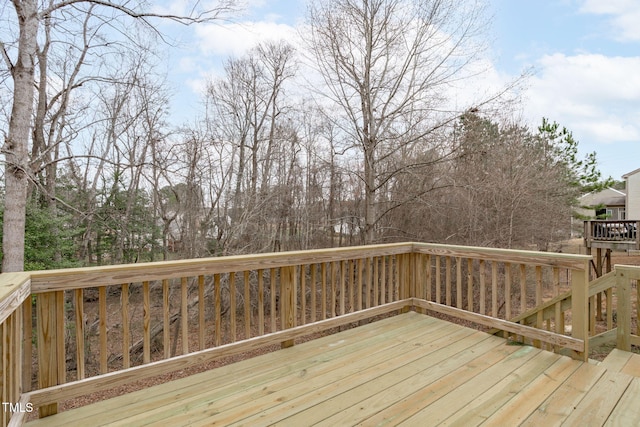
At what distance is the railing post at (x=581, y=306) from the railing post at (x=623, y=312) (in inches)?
22.1

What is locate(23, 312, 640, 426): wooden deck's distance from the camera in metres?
1.87

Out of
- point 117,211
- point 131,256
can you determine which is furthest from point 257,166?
point 131,256

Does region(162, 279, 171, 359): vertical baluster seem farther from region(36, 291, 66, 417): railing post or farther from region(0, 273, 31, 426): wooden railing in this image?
region(0, 273, 31, 426): wooden railing

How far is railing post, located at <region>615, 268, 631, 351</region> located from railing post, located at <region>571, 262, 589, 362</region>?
562mm

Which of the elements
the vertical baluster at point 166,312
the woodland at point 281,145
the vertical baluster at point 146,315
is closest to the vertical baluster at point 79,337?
the vertical baluster at point 146,315

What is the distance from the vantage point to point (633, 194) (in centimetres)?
2103

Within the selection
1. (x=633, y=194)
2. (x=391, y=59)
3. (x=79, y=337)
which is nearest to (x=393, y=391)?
(x=79, y=337)

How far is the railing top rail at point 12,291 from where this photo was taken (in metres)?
Answer: 1.31

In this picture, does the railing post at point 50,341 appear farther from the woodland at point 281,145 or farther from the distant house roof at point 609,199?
the distant house roof at point 609,199

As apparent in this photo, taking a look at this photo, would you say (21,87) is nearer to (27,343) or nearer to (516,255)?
(27,343)

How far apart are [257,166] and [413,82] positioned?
4.41m

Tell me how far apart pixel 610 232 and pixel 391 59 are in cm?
1095

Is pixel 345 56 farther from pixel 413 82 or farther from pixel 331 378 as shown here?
pixel 331 378

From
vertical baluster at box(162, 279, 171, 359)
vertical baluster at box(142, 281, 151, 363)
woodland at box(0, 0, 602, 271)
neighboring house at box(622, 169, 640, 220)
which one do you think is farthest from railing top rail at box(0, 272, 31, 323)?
neighboring house at box(622, 169, 640, 220)
